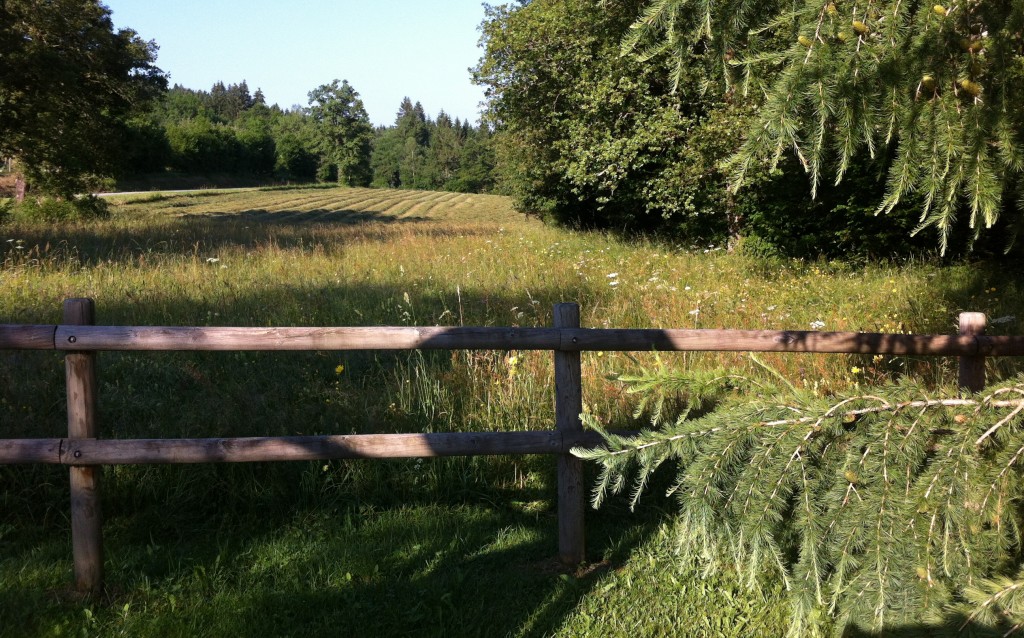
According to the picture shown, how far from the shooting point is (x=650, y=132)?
594 inches

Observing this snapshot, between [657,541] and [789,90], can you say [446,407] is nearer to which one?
[657,541]

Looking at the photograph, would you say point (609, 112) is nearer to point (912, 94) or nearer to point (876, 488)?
point (912, 94)

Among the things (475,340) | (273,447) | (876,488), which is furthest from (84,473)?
(876,488)

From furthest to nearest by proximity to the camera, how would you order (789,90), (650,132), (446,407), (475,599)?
1. (650,132)
2. (446,407)
3. (475,599)
4. (789,90)

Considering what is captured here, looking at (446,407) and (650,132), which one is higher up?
(650,132)

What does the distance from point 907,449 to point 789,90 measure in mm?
1134

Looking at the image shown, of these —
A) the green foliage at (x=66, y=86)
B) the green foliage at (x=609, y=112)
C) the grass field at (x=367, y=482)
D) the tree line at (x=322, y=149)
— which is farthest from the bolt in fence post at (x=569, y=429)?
the tree line at (x=322, y=149)

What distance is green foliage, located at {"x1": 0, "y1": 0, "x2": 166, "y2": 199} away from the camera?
673 inches

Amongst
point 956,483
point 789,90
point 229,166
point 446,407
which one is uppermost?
point 229,166

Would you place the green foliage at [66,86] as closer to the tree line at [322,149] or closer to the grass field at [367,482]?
the grass field at [367,482]

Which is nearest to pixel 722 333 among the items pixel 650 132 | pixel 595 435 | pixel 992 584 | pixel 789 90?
pixel 595 435

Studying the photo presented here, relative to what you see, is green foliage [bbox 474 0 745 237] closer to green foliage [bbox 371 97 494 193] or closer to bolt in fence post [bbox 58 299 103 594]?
bolt in fence post [bbox 58 299 103 594]

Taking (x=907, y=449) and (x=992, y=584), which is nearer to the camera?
(x=992, y=584)

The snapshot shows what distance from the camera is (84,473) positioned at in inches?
137
